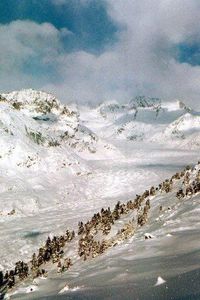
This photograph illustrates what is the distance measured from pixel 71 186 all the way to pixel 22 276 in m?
90.7

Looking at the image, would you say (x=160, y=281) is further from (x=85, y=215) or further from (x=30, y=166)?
(x=30, y=166)

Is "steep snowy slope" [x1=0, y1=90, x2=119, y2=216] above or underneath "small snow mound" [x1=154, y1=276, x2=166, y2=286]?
above

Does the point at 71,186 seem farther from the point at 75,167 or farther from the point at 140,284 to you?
the point at 140,284

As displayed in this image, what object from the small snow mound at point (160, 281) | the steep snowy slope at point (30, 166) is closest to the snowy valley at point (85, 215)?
the small snow mound at point (160, 281)

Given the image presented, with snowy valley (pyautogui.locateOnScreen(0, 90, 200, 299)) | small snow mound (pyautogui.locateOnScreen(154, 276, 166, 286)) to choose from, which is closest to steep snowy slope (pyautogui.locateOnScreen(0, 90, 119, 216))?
snowy valley (pyautogui.locateOnScreen(0, 90, 200, 299))

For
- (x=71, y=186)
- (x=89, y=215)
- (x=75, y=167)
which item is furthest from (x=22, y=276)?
(x=75, y=167)

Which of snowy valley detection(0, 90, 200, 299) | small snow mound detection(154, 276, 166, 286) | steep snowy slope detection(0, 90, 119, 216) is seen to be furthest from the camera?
steep snowy slope detection(0, 90, 119, 216)

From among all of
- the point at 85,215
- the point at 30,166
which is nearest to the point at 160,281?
the point at 85,215

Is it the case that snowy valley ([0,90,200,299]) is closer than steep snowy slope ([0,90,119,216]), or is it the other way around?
snowy valley ([0,90,200,299])

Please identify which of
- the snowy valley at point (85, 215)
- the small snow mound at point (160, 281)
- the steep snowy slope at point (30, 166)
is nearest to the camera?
the small snow mound at point (160, 281)

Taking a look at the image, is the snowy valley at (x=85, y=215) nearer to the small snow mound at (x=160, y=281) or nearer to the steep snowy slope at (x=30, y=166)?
the small snow mound at (x=160, y=281)

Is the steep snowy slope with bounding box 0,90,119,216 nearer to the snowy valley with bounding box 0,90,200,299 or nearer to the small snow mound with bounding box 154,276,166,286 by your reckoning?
the snowy valley with bounding box 0,90,200,299

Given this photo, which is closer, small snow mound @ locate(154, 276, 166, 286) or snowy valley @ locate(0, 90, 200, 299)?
small snow mound @ locate(154, 276, 166, 286)

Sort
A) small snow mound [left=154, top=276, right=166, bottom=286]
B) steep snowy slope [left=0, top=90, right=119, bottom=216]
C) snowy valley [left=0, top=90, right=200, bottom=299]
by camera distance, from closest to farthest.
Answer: small snow mound [left=154, top=276, right=166, bottom=286], snowy valley [left=0, top=90, right=200, bottom=299], steep snowy slope [left=0, top=90, right=119, bottom=216]
